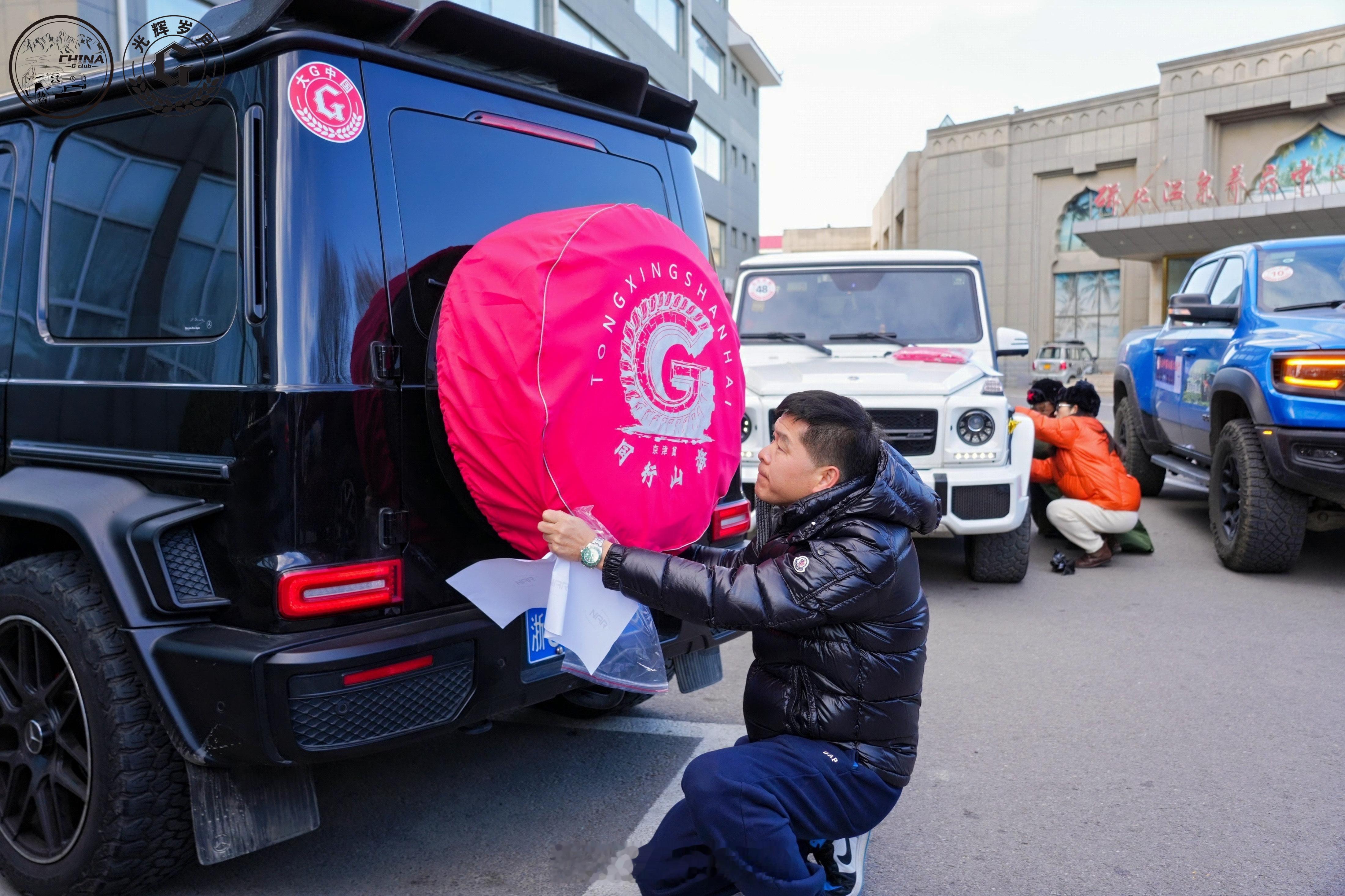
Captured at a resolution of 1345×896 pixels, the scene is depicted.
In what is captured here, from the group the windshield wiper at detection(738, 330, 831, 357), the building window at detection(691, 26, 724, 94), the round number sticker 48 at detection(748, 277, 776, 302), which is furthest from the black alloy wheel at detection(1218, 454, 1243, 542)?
the building window at detection(691, 26, 724, 94)

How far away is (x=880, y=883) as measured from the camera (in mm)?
2896

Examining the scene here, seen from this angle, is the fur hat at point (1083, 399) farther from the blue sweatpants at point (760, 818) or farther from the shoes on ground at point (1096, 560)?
the blue sweatpants at point (760, 818)

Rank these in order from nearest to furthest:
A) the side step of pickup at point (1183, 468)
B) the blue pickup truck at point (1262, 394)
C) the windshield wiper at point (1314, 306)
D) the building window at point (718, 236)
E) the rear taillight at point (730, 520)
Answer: the rear taillight at point (730, 520), the blue pickup truck at point (1262, 394), the windshield wiper at point (1314, 306), the side step of pickup at point (1183, 468), the building window at point (718, 236)

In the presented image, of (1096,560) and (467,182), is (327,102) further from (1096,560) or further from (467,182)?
(1096,560)

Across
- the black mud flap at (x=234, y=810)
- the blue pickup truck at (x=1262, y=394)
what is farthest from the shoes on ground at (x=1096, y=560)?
the black mud flap at (x=234, y=810)

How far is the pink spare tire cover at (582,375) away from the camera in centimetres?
226

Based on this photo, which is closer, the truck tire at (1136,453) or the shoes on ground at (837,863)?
the shoes on ground at (837,863)

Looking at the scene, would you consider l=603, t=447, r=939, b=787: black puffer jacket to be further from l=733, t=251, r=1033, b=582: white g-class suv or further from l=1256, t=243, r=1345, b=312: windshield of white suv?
l=1256, t=243, r=1345, b=312: windshield of white suv

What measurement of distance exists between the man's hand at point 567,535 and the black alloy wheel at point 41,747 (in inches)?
50.6

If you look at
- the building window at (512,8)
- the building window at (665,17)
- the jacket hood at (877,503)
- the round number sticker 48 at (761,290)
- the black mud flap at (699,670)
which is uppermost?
the building window at (665,17)

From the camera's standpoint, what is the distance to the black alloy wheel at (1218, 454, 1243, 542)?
22.2 ft

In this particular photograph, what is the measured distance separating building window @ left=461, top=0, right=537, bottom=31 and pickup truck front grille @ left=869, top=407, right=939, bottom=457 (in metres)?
15.1

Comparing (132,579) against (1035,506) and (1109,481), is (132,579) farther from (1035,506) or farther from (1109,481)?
(1035,506)

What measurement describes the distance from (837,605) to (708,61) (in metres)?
42.6
